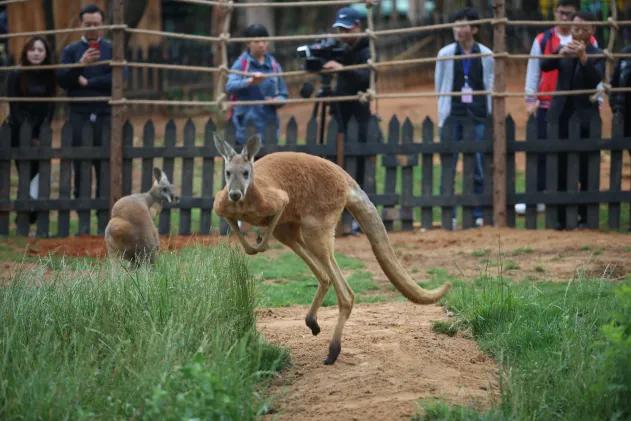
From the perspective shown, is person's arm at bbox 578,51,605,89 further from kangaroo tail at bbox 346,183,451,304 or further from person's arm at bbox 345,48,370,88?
kangaroo tail at bbox 346,183,451,304

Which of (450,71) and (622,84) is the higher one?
(450,71)

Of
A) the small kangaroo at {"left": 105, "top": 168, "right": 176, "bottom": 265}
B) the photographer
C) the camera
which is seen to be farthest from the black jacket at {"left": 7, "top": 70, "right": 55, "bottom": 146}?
the small kangaroo at {"left": 105, "top": 168, "right": 176, "bottom": 265}

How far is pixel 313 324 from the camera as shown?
7.38m

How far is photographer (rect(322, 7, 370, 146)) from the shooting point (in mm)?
12812

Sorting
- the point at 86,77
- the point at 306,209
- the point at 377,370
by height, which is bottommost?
the point at 377,370

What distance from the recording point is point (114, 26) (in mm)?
12438

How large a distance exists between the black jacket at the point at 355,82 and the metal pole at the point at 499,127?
4.98ft

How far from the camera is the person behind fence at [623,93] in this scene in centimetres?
1266

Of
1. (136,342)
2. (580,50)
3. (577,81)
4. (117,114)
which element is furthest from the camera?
(117,114)

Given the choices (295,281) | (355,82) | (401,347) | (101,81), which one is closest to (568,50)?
(355,82)

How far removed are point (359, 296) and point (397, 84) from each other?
15257 mm

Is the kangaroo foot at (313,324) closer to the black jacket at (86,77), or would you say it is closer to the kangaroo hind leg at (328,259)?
the kangaroo hind leg at (328,259)

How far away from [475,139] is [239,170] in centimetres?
638

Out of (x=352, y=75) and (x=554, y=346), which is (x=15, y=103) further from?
(x=554, y=346)
